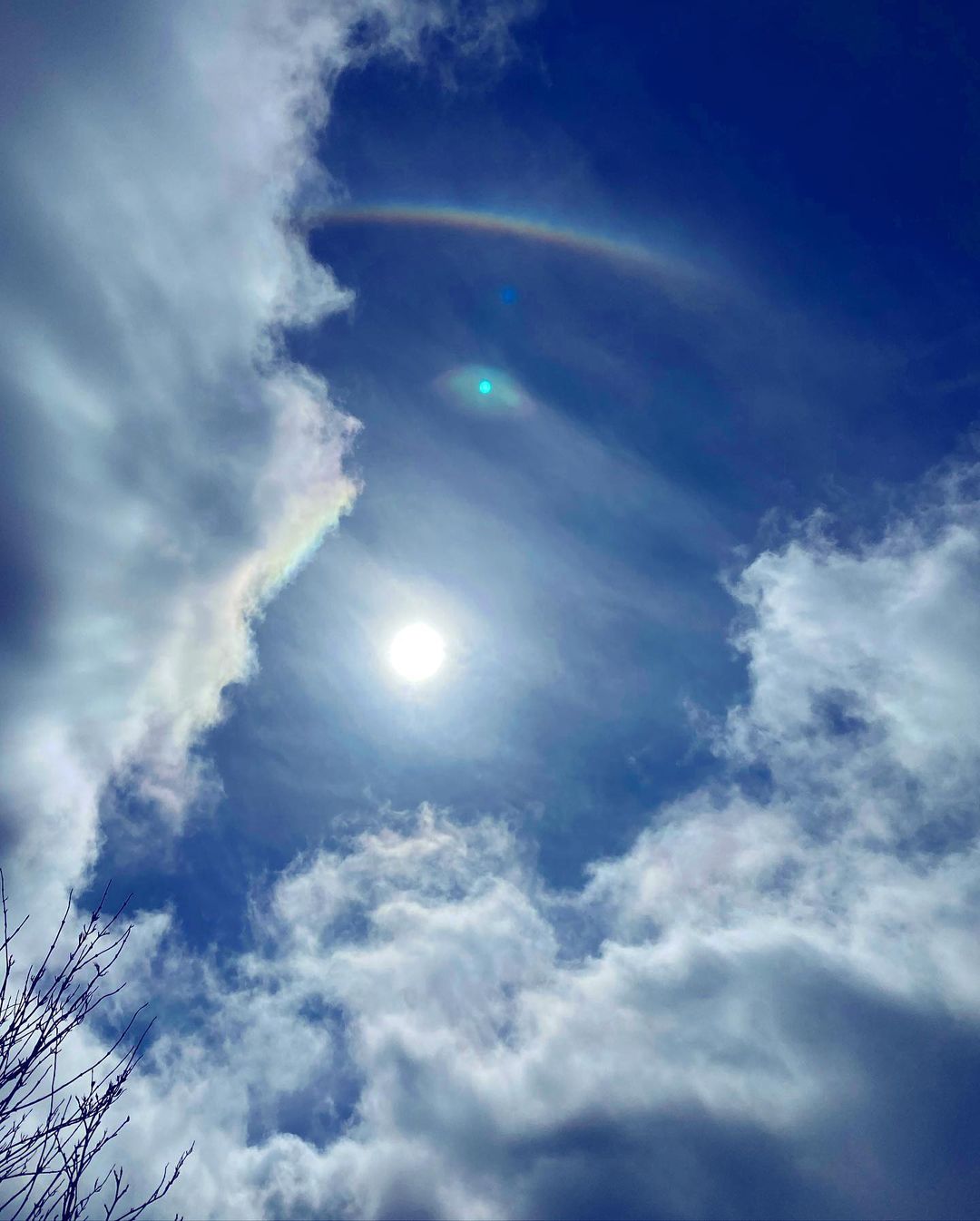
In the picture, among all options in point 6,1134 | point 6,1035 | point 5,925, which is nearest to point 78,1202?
point 6,1134

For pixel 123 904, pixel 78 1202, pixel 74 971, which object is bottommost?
pixel 78 1202

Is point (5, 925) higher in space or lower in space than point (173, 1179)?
higher

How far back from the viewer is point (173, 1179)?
17.6m

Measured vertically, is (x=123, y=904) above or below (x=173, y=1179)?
above

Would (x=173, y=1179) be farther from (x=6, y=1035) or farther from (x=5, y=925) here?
(x=5, y=925)

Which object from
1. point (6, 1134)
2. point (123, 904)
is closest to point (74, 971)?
point (123, 904)

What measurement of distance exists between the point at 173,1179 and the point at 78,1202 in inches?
77.1

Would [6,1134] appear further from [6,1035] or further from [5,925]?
[5,925]

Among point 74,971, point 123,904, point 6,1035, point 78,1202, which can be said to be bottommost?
point 78,1202

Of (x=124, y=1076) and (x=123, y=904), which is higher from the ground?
(x=123, y=904)

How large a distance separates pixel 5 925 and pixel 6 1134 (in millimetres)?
3710

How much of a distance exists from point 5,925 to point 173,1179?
18.3 feet

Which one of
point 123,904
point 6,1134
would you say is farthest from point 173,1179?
point 123,904

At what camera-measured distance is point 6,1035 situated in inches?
699
